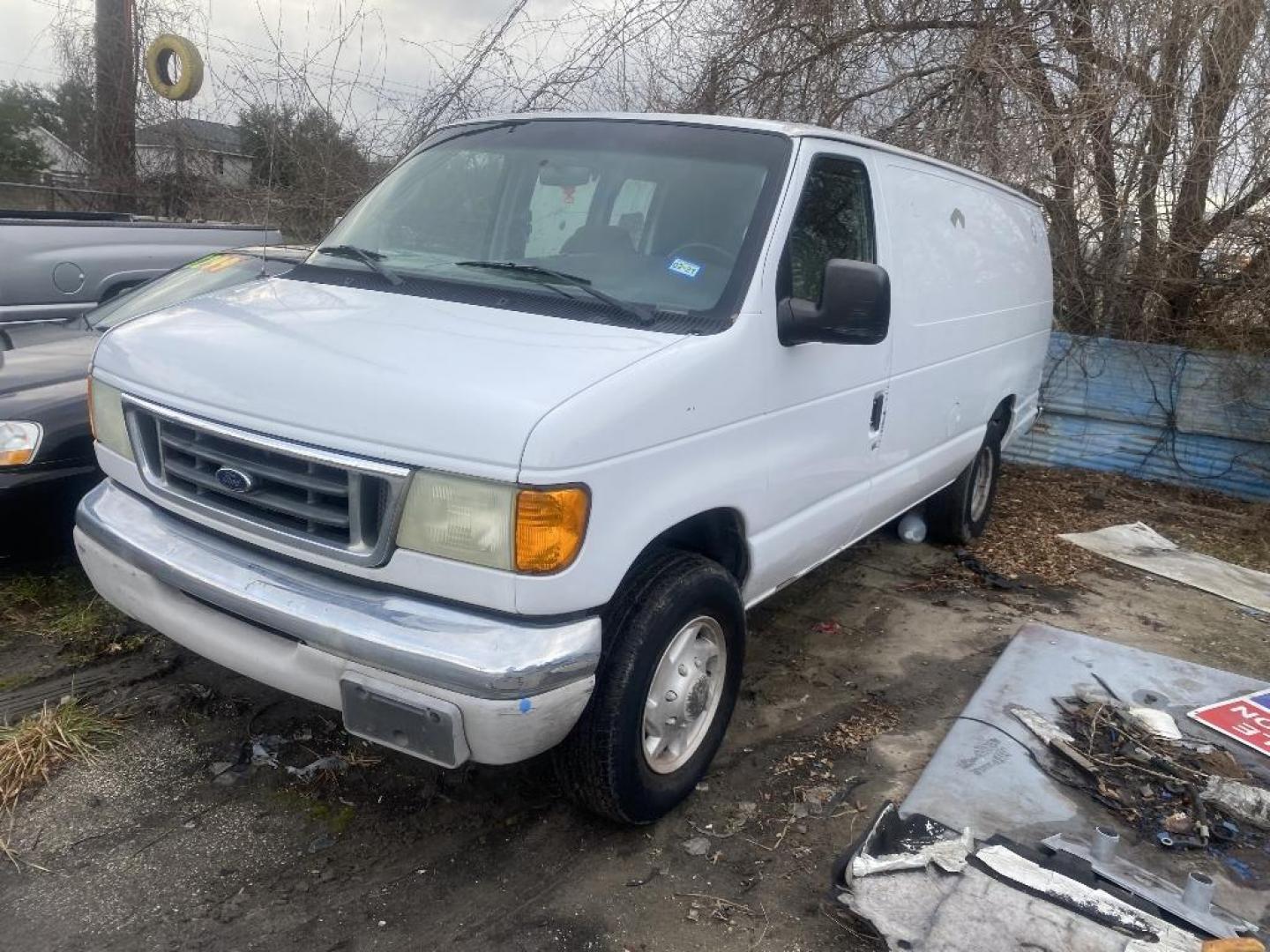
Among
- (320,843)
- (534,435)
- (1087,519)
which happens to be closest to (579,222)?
(534,435)

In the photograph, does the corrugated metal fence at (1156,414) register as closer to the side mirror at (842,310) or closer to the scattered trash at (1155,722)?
the scattered trash at (1155,722)

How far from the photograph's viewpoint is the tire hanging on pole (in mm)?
10023

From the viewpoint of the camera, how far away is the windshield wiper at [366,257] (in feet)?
10.8

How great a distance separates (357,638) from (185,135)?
453 inches

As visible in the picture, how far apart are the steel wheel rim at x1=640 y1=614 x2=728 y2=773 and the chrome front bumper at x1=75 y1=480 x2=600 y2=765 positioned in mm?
475

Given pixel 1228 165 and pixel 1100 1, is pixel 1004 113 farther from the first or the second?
pixel 1228 165

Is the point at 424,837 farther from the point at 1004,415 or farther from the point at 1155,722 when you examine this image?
the point at 1004,415

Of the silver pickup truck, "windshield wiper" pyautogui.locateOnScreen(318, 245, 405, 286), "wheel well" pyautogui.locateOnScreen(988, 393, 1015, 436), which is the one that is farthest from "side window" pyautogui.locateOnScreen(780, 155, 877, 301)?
the silver pickup truck

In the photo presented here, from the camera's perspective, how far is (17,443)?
399cm

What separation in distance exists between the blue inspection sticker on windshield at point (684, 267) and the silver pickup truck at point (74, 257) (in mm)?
4488

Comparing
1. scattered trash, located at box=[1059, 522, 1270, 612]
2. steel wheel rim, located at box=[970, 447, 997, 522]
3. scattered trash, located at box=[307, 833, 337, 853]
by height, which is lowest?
scattered trash, located at box=[1059, 522, 1270, 612]

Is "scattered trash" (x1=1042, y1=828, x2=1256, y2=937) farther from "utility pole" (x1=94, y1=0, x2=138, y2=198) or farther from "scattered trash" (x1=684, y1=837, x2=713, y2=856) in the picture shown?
"utility pole" (x1=94, y1=0, x2=138, y2=198)

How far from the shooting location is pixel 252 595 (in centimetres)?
263

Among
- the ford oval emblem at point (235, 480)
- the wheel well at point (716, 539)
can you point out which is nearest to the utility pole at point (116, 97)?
the ford oval emblem at point (235, 480)
